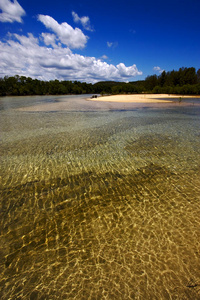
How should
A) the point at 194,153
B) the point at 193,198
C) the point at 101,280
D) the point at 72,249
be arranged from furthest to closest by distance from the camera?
the point at 194,153, the point at 193,198, the point at 72,249, the point at 101,280

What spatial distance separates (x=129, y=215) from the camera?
396 cm

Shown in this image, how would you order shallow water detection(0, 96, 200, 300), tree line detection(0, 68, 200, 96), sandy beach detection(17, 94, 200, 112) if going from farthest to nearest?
tree line detection(0, 68, 200, 96) < sandy beach detection(17, 94, 200, 112) < shallow water detection(0, 96, 200, 300)

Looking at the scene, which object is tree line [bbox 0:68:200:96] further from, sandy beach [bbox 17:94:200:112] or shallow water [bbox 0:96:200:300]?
shallow water [bbox 0:96:200:300]

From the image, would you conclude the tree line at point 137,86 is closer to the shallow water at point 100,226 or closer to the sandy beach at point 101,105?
the sandy beach at point 101,105

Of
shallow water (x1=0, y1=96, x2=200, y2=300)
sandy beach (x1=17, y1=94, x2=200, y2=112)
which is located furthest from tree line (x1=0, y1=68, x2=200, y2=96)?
shallow water (x1=0, y1=96, x2=200, y2=300)

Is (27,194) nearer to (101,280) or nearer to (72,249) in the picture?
(72,249)

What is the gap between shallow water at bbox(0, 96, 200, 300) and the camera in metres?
2.58

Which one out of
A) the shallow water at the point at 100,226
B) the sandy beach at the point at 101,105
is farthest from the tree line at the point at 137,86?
the shallow water at the point at 100,226

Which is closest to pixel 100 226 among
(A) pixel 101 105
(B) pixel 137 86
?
(A) pixel 101 105

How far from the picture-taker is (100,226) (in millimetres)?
3674

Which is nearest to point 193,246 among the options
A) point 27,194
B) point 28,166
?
point 27,194

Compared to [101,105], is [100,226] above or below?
below

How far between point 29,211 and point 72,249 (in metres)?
1.71

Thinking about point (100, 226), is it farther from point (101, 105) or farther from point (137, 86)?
point (137, 86)
